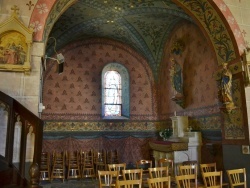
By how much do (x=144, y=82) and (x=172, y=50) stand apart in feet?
8.17

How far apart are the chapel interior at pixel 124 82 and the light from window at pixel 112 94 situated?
0.05 m

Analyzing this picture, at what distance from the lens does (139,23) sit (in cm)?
991

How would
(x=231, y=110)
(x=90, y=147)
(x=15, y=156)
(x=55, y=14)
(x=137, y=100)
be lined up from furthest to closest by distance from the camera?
(x=137, y=100)
(x=90, y=147)
(x=231, y=110)
(x=55, y=14)
(x=15, y=156)

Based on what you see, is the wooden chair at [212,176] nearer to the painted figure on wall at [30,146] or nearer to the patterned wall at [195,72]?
the painted figure on wall at [30,146]

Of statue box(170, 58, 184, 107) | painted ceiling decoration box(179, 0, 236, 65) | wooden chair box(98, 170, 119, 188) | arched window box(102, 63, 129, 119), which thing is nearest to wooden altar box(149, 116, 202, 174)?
statue box(170, 58, 184, 107)

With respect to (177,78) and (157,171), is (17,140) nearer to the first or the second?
(157,171)

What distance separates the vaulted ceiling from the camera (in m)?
8.50

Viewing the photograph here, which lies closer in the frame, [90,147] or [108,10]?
[108,10]

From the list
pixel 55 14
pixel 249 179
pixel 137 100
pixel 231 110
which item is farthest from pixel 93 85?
pixel 249 179

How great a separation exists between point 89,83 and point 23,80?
6542 millimetres

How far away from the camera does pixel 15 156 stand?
424cm

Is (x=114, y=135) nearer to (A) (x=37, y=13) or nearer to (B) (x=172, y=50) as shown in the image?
(B) (x=172, y=50)

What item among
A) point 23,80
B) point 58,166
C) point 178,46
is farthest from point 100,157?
point 23,80

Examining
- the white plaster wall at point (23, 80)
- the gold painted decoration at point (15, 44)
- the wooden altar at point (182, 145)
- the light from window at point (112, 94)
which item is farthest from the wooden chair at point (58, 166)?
the gold painted decoration at point (15, 44)
